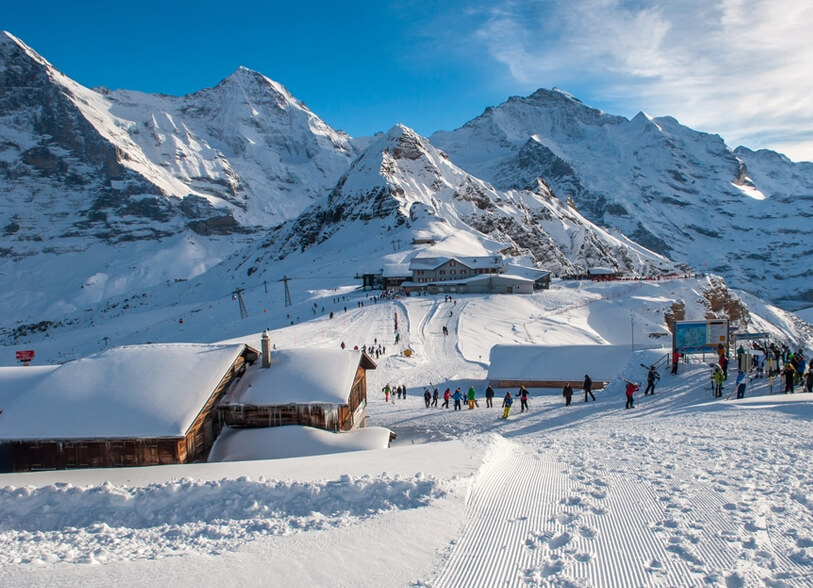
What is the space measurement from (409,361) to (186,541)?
29177 mm

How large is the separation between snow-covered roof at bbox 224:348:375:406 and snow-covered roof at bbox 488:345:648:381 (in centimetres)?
1358

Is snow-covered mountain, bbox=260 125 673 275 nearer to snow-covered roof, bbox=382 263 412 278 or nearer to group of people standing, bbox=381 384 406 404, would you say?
snow-covered roof, bbox=382 263 412 278

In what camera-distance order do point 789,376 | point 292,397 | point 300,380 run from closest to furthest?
point 292,397
point 300,380
point 789,376

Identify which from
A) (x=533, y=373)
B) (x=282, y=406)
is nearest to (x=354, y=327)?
(x=533, y=373)

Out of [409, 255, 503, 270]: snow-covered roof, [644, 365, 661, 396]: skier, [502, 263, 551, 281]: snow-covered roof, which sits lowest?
[644, 365, 661, 396]: skier

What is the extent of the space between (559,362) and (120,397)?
21.4m

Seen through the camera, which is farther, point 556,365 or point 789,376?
point 556,365

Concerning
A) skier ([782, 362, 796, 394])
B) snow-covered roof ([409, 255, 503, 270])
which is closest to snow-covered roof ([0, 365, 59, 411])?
skier ([782, 362, 796, 394])

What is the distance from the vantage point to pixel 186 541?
7422mm

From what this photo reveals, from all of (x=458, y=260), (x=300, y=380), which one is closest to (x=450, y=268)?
(x=458, y=260)

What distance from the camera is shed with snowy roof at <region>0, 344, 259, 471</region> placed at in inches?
544

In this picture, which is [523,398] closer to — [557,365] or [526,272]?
[557,365]

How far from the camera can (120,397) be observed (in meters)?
14.6

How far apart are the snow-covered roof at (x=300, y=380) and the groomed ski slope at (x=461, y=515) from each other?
4372 millimetres
